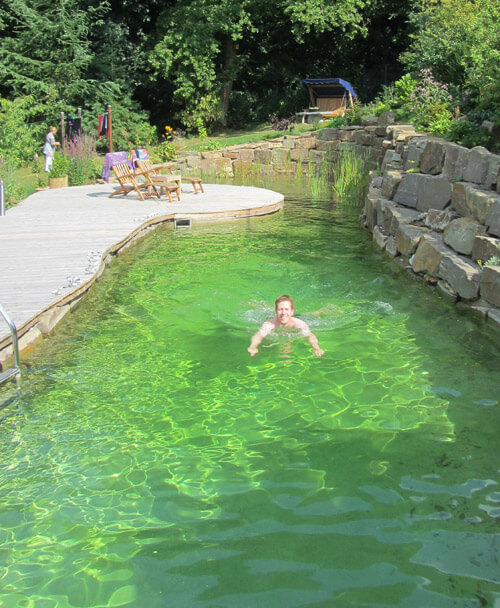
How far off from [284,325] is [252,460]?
214cm

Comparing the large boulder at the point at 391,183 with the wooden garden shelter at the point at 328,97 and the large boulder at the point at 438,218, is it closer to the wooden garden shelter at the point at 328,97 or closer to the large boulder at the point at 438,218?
the large boulder at the point at 438,218

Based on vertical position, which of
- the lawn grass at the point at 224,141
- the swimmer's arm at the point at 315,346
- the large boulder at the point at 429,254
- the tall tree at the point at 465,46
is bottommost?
the swimmer's arm at the point at 315,346

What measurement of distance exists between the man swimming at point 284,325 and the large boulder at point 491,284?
1867 millimetres

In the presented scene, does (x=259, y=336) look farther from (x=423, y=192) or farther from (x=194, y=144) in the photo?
(x=194, y=144)

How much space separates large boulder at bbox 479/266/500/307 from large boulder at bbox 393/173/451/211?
2.36m

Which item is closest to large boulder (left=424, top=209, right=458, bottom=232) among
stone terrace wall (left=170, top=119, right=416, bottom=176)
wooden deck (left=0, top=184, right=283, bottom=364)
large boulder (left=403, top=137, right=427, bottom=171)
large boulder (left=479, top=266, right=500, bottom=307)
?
large boulder (left=403, top=137, right=427, bottom=171)

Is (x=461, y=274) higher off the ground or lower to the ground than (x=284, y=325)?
higher

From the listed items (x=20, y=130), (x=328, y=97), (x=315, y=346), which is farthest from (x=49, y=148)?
(x=328, y=97)

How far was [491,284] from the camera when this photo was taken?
586 cm

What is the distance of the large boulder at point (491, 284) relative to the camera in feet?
18.9

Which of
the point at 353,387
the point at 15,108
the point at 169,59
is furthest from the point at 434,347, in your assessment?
the point at 169,59

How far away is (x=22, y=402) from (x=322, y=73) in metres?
26.5

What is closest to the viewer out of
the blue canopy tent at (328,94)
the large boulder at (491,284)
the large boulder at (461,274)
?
the large boulder at (491,284)

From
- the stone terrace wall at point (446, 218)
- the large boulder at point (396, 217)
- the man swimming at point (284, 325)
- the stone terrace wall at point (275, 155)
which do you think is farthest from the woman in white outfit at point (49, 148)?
the man swimming at point (284, 325)
